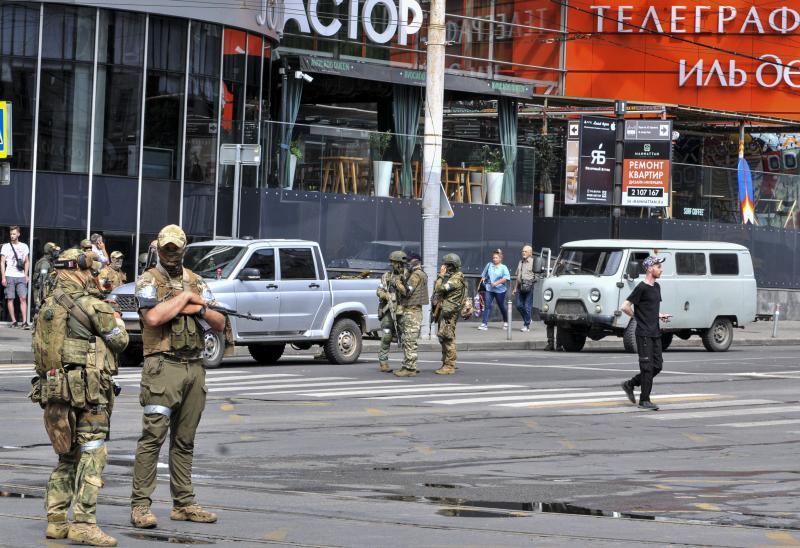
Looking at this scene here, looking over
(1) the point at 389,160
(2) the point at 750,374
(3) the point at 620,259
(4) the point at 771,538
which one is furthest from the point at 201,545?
(1) the point at 389,160

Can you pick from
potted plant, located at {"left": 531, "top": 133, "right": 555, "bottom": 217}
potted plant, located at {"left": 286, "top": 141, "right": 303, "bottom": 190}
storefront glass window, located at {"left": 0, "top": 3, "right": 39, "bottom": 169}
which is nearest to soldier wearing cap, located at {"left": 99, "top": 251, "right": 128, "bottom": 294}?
storefront glass window, located at {"left": 0, "top": 3, "right": 39, "bottom": 169}

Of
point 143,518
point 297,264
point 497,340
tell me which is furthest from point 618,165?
point 143,518

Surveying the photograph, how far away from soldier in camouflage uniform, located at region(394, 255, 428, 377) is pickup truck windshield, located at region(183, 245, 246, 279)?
2.64 m

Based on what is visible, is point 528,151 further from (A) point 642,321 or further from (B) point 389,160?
(A) point 642,321

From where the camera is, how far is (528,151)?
35500mm

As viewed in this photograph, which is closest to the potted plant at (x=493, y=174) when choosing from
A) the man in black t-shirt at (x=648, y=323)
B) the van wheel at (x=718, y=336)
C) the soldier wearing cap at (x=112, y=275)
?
the van wheel at (x=718, y=336)

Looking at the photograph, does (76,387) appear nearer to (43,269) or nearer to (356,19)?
(43,269)

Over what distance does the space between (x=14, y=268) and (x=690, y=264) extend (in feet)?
43.0

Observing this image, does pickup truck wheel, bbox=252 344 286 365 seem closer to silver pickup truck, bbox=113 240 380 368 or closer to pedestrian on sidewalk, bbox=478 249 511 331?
silver pickup truck, bbox=113 240 380 368

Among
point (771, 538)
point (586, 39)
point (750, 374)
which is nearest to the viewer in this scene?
point (771, 538)

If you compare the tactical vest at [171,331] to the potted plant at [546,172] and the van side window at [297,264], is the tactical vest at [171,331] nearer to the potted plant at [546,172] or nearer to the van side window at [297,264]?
the van side window at [297,264]

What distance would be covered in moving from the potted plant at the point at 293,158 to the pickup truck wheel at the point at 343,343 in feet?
27.0

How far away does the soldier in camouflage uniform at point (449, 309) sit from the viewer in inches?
829

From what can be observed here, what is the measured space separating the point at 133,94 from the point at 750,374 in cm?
1346
